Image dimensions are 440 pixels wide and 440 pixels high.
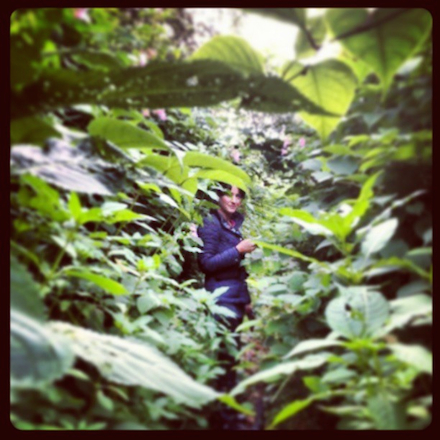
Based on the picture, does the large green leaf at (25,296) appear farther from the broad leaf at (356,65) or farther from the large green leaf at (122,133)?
the broad leaf at (356,65)

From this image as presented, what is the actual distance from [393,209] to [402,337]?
0.20m

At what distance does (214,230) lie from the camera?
4.44ft

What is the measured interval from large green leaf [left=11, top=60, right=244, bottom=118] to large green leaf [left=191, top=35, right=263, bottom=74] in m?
0.05

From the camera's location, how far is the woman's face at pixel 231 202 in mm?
1317

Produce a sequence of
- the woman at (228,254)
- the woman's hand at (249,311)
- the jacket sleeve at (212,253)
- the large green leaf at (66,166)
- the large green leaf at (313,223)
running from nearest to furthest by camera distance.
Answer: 1. the large green leaf at (66,166)
2. the large green leaf at (313,223)
3. the woman's hand at (249,311)
4. the woman at (228,254)
5. the jacket sleeve at (212,253)

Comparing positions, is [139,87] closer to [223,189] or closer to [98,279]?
[98,279]

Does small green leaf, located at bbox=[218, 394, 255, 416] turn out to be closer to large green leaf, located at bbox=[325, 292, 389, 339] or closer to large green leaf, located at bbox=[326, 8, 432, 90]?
large green leaf, located at bbox=[325, 292, 389, 339]

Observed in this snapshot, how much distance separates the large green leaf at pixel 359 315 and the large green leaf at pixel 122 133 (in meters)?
0.46

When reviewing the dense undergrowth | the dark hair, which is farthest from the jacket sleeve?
the dense undergrowth

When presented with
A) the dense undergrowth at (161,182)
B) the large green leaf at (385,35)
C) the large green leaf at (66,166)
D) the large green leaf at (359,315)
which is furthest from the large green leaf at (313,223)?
the large green leaf at (66,166)

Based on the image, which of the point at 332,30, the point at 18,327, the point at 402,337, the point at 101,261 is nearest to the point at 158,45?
the point at 332,30
